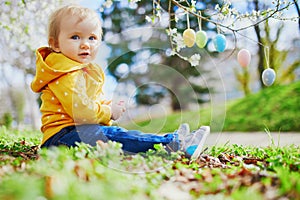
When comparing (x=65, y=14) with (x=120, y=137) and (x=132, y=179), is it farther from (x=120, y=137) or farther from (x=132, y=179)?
(x=132, y=179)

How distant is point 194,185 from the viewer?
1.55 meters

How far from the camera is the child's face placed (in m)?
2.37

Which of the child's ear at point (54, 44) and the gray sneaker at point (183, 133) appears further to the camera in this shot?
the child's ear at point (54, 44)

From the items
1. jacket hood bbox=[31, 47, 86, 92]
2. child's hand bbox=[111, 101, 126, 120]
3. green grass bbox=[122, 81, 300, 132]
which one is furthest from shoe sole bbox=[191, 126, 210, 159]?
green grass bbox=[122, 81, 300, 132]

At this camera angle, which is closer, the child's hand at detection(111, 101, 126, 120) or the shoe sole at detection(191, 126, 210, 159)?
the shoe sole at detection(191, 126, 210, 159)

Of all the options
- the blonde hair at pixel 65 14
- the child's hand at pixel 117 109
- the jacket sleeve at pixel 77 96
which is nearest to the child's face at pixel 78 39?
the blonde hair at pixel 65 14

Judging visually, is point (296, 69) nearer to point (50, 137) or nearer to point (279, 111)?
point (279, 111)

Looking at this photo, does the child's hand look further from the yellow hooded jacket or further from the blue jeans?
the blue jeans

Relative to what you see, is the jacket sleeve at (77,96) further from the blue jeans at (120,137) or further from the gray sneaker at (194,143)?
the gray sneaker at (194,143)

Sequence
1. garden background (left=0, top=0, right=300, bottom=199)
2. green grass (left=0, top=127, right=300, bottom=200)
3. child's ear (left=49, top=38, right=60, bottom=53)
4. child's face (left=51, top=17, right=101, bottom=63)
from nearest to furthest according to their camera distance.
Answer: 1. green grass (left=0, top=127, right=300, bottom=200)
2. garden background (left=0, top=0, right=300, bottom=199)
3. child's face (left=51, top=17, right=101, bottom=63)
4. child's ear (left=49, top=38, right=60, bottom=53)

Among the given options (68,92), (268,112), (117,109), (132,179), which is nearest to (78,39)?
(68,92)

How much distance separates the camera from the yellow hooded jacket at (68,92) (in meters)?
2.25

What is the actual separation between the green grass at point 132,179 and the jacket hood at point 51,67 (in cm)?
53

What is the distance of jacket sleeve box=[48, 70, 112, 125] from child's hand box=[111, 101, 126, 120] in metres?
0.11
